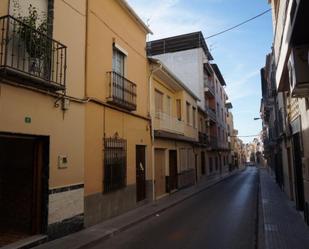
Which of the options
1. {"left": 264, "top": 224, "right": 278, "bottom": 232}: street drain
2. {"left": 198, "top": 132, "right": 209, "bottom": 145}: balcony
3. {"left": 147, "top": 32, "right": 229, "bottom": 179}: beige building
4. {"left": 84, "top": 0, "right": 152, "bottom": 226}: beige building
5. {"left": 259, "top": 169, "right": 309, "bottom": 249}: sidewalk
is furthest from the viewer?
{"left": 147, "top": 32, "right": 229, "bottom": 179}: beige building

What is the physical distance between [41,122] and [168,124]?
394 inches

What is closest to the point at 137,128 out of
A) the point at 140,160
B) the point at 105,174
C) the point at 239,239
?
the point at 140,160

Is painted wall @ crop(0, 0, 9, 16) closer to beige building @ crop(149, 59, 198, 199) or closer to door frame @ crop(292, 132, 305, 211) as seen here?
beige building @ crop(149, 59, 198, 199)

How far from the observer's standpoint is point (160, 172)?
1578cm

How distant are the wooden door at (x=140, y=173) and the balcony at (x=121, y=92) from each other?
2.10 meters

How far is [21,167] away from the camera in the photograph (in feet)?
24.4

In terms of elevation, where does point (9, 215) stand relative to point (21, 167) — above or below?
below

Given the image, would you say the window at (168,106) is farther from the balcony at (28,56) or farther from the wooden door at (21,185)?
the wooden door at (21,185)

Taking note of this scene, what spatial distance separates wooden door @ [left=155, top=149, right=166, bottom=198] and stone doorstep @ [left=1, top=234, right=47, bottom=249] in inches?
336

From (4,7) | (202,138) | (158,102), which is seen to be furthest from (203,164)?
(4,7)

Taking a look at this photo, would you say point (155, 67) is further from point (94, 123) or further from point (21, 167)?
point (21, 167)

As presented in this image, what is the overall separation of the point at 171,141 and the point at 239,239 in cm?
992

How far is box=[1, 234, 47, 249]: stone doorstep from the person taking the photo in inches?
243

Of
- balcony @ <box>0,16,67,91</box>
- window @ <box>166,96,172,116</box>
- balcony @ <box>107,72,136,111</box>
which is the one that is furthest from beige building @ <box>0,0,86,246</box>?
window @ <box>166,96,172,116</box>
